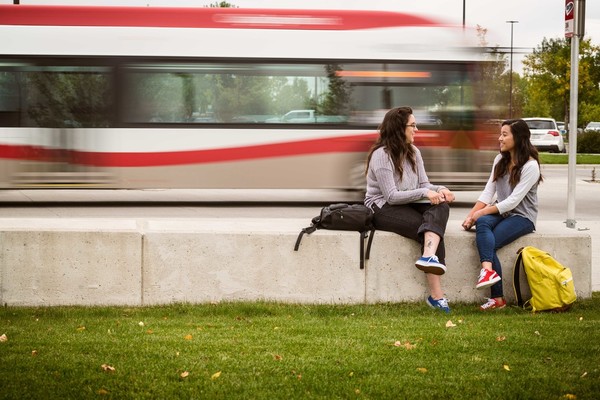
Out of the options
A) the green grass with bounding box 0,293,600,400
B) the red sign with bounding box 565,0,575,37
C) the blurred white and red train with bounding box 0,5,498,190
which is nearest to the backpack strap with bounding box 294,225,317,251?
the green grass with bounding box 0,293,600,400

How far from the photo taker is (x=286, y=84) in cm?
1600

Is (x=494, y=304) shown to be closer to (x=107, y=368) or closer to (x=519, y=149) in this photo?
(x=519, y=149)

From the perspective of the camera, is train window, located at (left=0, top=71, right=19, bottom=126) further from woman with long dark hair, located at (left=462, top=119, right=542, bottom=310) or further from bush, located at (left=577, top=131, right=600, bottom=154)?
bush, located at (left=577, top=131, right=600, bottom=154)

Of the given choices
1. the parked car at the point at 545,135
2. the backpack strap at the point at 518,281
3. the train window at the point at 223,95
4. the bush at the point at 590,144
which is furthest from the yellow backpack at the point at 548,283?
the bush at the point at 590,144

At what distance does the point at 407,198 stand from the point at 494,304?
1055mm

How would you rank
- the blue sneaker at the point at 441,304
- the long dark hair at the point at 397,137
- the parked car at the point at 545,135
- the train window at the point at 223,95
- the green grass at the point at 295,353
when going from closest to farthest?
the green grass at the point at 295,353
the blue sneaker at the point at 441,304
the long dark hair at the point at 397,137
the train window at the point at 223,95
the parked car at the point at 545,135

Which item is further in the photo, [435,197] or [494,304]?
[435,197]

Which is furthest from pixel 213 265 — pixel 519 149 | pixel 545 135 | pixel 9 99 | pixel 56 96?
pixel 545 135

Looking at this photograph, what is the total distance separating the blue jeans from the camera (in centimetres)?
748

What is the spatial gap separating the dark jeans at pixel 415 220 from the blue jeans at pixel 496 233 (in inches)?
11.3

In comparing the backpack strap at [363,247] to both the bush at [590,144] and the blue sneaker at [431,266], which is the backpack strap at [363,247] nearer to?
the blue sneaker at [431,266]

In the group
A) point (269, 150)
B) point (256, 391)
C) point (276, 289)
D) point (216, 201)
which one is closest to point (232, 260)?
point (276, 289)

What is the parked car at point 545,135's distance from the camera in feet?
149

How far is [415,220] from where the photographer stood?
7.59 metres
